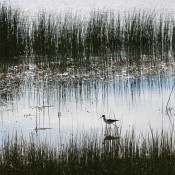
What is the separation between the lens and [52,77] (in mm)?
15047

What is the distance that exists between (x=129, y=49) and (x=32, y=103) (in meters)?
6.20

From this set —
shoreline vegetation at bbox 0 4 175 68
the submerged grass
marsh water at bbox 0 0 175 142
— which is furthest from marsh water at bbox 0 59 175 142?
the submerged grass

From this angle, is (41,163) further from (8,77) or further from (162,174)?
(8,77)

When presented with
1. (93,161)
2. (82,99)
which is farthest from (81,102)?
(93,161)

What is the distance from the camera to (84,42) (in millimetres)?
17906

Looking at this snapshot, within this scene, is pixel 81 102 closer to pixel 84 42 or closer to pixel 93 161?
pixel 93 161

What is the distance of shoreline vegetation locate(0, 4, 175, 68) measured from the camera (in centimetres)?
1722


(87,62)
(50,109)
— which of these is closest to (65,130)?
(50,109)

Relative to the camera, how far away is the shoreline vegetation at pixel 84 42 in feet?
56.5

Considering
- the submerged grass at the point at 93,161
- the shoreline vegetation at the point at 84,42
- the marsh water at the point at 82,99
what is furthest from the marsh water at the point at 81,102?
the submerged grass at the point at 93,161

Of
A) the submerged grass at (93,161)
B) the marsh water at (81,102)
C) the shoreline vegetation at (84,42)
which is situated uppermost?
the shoreline vegetation at (84,42)

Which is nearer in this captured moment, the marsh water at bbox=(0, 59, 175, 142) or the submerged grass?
the submerged grass

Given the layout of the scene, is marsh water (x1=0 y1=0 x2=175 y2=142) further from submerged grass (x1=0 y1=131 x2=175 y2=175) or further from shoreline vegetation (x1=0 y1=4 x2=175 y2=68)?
submerged grass (x1=0 y1=131 x2=175 y2=175)

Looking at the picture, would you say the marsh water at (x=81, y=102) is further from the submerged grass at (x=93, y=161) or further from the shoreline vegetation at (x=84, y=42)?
the submerged grass at (x=93, y=161)
